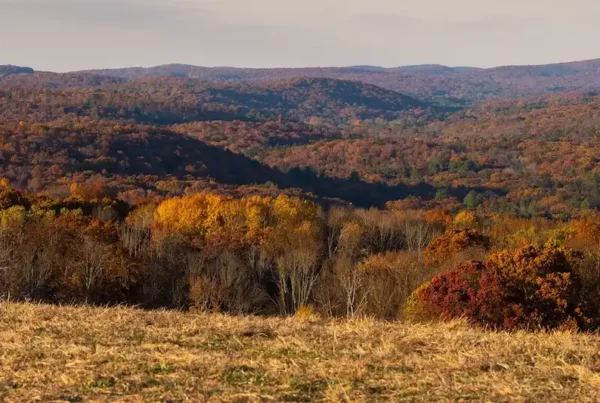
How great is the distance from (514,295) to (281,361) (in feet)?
60.9

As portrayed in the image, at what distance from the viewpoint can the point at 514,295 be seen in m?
24.4

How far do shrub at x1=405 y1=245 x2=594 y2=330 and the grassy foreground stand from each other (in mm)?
12470

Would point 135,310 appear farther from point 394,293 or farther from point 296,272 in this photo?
point 296,272

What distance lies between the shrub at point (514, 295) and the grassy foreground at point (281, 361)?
1247 cm

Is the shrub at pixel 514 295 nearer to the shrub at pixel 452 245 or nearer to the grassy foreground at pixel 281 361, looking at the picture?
the grassy foreground at pixel 281 361

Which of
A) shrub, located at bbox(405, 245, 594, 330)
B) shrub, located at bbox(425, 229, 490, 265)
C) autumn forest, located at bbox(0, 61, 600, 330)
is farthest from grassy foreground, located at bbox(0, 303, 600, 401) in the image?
shrub, located at bbox(425, 229, 490, 265)

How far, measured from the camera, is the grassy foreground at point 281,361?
257 inches

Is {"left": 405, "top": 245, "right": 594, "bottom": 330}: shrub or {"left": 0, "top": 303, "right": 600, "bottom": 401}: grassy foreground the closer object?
{"left": 0, "top": 303, "right": 600, "bottom": 401}: grassy foreground

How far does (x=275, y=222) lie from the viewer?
65.6 meters

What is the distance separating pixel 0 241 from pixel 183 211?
26.1m

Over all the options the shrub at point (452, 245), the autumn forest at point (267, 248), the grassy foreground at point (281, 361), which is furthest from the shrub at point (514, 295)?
the shrub at point (452, 245)

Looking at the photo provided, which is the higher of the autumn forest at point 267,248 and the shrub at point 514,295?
the shrub at point 514,295

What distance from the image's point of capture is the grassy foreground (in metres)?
6.53

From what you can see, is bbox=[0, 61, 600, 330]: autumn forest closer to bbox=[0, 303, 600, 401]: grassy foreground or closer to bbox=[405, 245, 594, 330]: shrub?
bbox=[405, 245, 594, 330]: shrub
